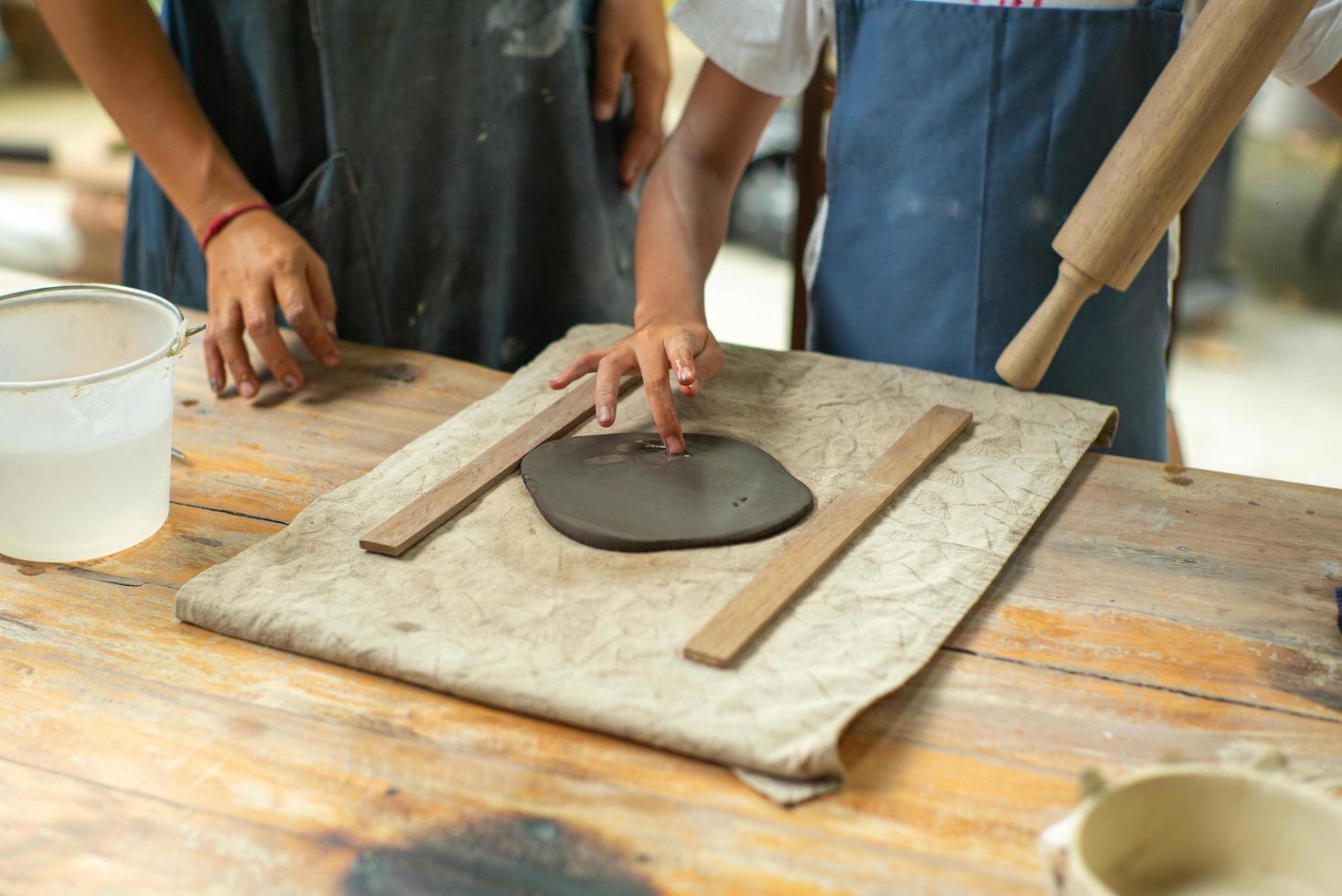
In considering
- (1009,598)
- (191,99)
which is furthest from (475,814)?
(191,99)

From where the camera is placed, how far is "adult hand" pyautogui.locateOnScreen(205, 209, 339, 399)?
3.92 feet

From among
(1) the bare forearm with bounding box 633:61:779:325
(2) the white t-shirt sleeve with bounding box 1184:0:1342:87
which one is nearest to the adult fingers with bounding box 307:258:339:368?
(1) the bare forearm with bounding box 633:61:779:325

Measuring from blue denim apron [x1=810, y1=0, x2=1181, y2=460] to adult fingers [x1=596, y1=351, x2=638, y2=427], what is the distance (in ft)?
1.22

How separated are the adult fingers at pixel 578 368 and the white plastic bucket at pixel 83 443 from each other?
0.33m

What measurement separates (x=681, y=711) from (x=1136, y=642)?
330 mm

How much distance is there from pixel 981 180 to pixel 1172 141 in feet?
0.89

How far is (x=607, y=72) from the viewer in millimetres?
1498

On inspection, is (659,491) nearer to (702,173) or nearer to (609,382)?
(609,382)

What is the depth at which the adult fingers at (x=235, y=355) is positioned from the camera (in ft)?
3.90

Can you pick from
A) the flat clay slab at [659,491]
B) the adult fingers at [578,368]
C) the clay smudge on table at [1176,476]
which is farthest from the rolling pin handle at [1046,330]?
the adult fingers at [578,368]

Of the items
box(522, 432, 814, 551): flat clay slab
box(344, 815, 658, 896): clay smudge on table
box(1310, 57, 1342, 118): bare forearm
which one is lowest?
box(344, 815, 658, 896): clay smudge on table

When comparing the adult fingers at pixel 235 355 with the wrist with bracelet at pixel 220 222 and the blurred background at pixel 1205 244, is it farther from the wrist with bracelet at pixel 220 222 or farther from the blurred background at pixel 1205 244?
the blurred background at pixel 1205 244

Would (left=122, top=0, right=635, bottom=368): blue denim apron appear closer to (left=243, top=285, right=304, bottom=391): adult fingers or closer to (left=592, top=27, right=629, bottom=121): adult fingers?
(left=592, top=27, right=629, bottom=121): adult fingers

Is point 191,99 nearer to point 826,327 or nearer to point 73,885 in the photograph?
point 826,327
